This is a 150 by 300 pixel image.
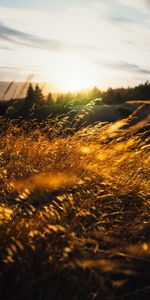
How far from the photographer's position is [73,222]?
3277mm

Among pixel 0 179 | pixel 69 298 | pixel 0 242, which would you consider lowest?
pixel 69 298

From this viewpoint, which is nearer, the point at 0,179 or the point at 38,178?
the point at 0,179

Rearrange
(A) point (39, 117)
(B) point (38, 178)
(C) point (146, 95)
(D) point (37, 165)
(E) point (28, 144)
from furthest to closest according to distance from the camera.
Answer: (C) point (146, 95), (A) point (39, 117), (E) point (28, 144), (D) point (37, 165), (B) point (38, 178)

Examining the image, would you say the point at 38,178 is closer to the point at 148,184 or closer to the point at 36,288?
the point at 148,184

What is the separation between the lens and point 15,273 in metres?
2.93

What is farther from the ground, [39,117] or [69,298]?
[39,117]

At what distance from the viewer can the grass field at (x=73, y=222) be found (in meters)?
2.84

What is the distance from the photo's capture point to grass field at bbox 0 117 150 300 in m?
2.84

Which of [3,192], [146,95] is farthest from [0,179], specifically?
[146,95]

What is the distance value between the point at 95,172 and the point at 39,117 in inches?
300

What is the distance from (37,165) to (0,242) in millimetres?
1837

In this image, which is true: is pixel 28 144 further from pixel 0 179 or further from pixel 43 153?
pixel 0 179

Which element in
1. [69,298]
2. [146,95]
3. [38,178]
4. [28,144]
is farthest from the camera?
[146,95]

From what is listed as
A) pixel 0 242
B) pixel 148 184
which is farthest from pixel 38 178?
pixel 0 242
